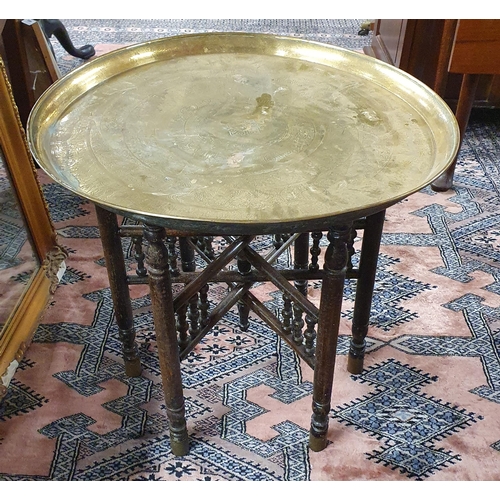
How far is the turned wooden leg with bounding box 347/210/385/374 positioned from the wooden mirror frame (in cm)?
114

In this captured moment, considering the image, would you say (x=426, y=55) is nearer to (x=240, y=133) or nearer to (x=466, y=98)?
(x=466, y=98)

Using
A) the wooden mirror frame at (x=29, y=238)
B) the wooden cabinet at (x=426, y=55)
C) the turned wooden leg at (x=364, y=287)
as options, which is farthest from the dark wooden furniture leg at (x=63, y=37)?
the turned wooden leg at (x=364, y=287)

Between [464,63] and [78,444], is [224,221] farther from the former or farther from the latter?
[464,63]

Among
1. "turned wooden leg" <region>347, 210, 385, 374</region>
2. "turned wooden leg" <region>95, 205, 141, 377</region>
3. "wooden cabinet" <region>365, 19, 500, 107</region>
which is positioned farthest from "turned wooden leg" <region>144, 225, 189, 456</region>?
"wooden cabinet" <region>365, 19, 500, 107</region>

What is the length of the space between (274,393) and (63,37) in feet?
9.90

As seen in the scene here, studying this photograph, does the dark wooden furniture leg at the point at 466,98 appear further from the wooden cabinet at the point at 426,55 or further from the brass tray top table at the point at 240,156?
the brass tray top table at the point at 240,156

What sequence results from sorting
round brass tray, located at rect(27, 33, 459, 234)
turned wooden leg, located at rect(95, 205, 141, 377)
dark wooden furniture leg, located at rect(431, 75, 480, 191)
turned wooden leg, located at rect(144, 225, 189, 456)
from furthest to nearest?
dark wooden furniture leg, located at rect(431, 75, 480, 191) → turned wooden leg, located at rect(95, 205, 141, 377) → turned wooden leg, located at rect(144, 225, 189, 456) → round brass tray, located at rect(27, 33, 459, 234)

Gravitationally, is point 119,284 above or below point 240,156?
below

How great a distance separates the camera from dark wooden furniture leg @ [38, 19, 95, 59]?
157 inches

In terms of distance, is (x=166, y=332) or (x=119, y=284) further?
(x=119, y=284)

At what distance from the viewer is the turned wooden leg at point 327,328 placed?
1.55 m

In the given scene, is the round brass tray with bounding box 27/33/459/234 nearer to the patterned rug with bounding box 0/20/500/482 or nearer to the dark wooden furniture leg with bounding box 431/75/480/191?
the patterned rug with bounding box 0/20/500/482

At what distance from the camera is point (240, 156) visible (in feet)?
5.18

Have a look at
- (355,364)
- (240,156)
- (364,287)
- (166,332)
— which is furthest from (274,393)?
(240,156)
